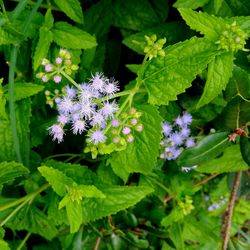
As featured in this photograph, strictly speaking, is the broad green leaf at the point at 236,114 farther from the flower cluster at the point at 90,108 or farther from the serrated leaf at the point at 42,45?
the serrated leaf at the point at 42,45

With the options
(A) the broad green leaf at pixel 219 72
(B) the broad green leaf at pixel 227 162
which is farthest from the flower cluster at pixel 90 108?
(B) the broad green leaf at pixel 227 162

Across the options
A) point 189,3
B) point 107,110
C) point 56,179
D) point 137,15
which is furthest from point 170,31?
point 56,179

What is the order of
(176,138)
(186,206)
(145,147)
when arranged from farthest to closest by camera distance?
(186,206) < (176,138) < (145,147)

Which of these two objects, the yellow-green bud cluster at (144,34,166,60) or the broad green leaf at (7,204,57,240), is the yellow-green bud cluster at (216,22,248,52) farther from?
the broad green leaf at (7,204,57,240)

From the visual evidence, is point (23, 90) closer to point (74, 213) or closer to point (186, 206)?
point (74, 213)

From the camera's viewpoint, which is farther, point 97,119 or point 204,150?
point 204,150

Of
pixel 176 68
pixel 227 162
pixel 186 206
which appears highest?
pixel 176 68

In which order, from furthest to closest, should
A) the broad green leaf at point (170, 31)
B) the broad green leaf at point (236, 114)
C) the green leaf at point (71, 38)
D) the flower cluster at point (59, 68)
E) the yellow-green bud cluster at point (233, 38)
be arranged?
the broad green leaf at point (170, 31) < the green leaf at point (71, 38) < the broad green leaf at point (236, 114) < the flower cluster at point (59, 68) < the yellow-green bud cluster at point (233, 38)

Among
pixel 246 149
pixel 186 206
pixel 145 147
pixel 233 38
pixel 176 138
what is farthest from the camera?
pixel 186 206
